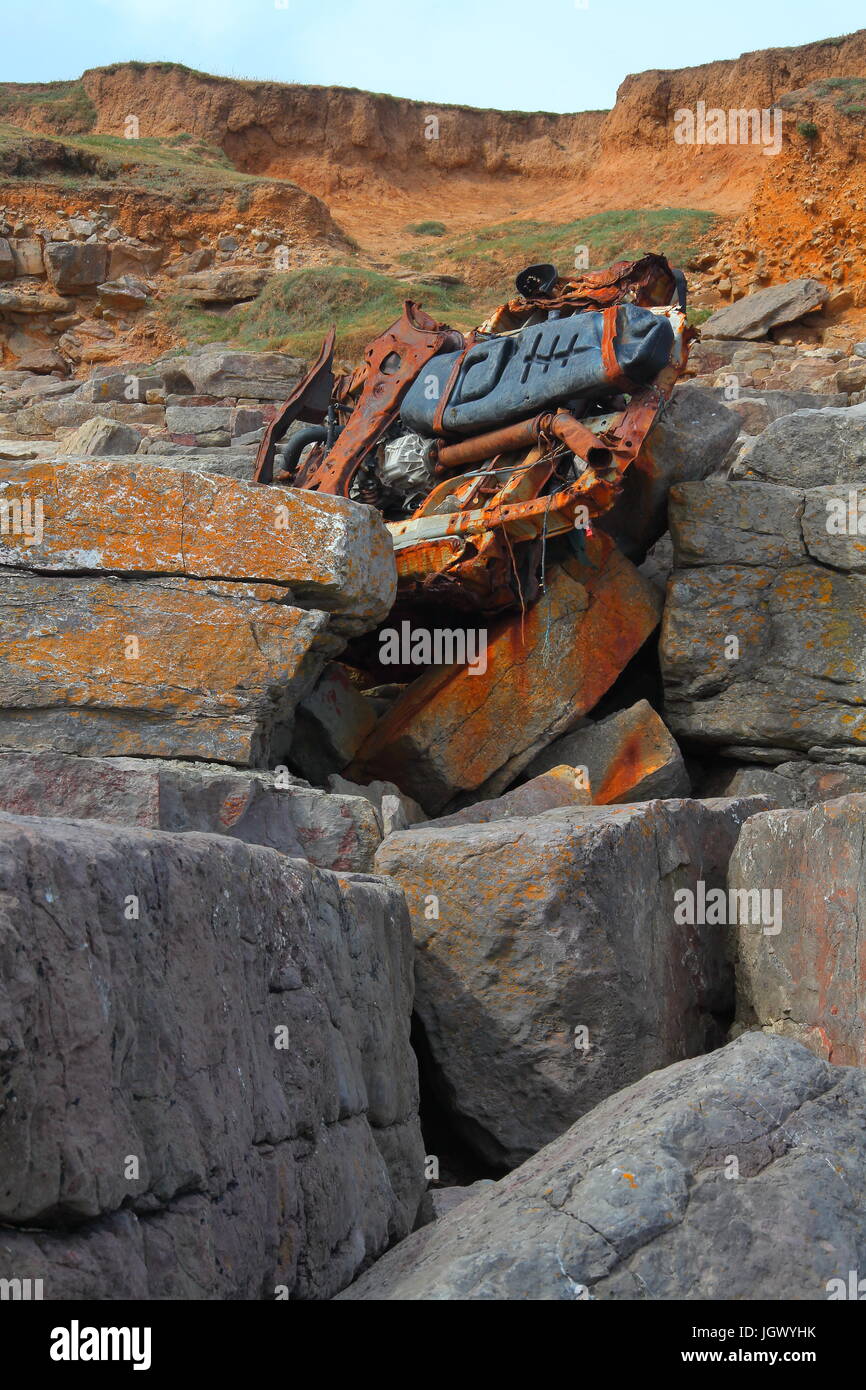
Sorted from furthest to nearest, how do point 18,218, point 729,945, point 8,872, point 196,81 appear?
1. point 196,81
2. point 18,218
3. point 729,945
4. point 8,872

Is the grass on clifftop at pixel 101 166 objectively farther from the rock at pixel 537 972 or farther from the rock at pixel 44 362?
the rock at pixel 537 972

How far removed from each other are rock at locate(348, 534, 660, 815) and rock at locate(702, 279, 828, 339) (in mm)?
12343

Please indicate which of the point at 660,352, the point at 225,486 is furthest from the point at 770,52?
the point at 225,486

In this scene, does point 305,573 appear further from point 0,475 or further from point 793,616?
point 793,616

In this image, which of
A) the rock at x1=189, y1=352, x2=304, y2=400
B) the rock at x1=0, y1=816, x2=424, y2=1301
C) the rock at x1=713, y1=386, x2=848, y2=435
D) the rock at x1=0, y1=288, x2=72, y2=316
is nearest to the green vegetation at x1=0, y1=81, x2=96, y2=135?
the rock at x1=0, y1=288, x2=72, y2=316

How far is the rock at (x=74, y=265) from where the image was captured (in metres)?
24.8


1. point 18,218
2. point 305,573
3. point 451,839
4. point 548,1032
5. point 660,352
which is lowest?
point 548,1032

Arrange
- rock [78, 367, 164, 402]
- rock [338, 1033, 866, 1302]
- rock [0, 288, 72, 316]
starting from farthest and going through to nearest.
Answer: rock [0, 288, 72, 316], rock [78, 367, 164, 402], rock [338, 1033, 866, 1302]

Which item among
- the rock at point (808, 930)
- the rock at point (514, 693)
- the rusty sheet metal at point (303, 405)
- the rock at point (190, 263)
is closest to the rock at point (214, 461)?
the rusty sheet metal at point (303, 405)

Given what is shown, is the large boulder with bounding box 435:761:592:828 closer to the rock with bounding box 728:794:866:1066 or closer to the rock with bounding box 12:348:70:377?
the rock with bounding box 728:794:866:1066

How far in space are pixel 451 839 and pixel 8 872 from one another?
2415 millimetres

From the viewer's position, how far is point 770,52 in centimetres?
3444

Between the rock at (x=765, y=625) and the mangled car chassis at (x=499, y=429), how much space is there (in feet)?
1.91

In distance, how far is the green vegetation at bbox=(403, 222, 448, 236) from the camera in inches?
1400
